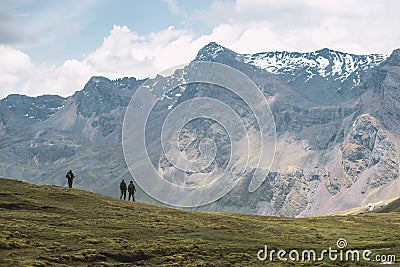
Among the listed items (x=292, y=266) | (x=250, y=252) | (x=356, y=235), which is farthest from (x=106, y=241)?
(x=356, y=235)

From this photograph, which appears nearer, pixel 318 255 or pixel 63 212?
pixel 318 255

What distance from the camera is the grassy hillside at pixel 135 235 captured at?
53344mm

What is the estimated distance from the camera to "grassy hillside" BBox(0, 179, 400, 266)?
53.3 metres

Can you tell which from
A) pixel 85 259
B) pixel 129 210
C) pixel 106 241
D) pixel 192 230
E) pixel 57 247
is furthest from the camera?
pixel 129 210

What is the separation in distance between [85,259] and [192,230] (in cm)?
2531

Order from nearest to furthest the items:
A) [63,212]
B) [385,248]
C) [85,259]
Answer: [85,259]
[385,248]
[63,212]

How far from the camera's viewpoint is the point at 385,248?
6450 centimetres

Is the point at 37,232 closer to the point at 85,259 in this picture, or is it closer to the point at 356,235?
the point at 85,259

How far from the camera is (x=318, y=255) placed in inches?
2387

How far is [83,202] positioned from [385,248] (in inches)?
2047

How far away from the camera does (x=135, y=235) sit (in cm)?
6581

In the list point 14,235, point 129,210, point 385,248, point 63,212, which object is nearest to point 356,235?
point 385,248

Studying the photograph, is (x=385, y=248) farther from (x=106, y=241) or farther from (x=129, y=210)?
(x=129, y=210)

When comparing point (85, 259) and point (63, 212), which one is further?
point (63, 212)
